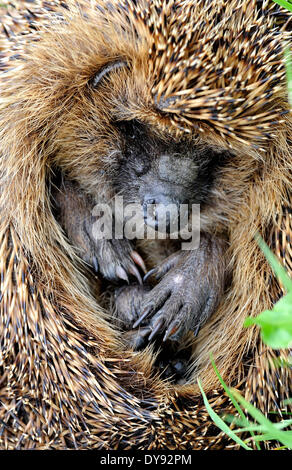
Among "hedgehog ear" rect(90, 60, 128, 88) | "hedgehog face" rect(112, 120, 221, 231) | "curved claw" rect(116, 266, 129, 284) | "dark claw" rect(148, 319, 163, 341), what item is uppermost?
"hedgehog ear" rect(90, 60, 128, 88)

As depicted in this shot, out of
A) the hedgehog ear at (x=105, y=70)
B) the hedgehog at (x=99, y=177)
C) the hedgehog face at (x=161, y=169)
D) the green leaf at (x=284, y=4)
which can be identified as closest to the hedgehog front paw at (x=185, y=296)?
the hedgehog at (x=99, y=177)

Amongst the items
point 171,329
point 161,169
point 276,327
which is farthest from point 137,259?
point 276,327

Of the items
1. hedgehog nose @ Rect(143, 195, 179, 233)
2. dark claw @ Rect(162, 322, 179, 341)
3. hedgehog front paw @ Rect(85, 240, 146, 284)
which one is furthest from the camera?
hedgehog front paw @ Rect(85, 240, 146, 284)

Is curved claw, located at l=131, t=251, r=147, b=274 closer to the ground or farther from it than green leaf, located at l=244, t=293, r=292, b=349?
farther from it

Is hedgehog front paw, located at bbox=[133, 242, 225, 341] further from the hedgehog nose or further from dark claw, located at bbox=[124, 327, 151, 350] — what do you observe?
the hedgehog nose

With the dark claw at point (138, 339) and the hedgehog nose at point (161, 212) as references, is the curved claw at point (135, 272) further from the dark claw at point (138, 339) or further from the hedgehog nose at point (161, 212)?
the hedgehog nose at point (161, 212)

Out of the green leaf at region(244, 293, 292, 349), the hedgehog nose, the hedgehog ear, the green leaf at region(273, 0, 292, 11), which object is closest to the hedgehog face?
the hedgehog nose
